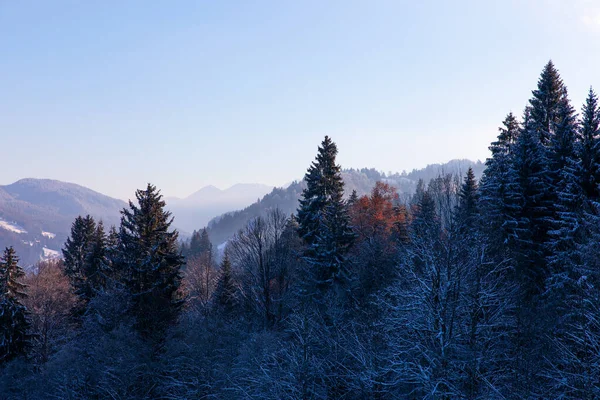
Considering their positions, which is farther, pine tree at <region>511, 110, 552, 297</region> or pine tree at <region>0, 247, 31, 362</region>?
pine tree at <region>0, 247, 31, 362</region>

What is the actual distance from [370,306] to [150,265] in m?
15.2

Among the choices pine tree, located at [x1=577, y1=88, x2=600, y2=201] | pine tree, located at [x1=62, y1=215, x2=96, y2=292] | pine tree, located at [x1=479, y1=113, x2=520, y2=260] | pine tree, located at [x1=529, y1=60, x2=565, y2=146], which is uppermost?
pine tree, located at [x1=529, y1=60, x2=565, y2=146]

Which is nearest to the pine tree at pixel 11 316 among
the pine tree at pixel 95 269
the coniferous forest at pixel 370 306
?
the coniferous forest at pixel 370 306

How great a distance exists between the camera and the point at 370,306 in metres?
24.8

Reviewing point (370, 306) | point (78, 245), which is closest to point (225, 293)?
point (370, 306)

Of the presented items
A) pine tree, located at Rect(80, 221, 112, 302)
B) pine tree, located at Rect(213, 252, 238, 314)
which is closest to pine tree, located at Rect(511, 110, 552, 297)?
pine tree, located at Rect(213, 252, 238, 314)

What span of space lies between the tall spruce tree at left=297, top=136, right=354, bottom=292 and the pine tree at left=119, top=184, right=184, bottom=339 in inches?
394

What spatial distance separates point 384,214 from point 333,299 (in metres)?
19.6

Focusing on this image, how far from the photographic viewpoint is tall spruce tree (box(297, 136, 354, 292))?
1066 inches

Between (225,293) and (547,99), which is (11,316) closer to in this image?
(225,293)

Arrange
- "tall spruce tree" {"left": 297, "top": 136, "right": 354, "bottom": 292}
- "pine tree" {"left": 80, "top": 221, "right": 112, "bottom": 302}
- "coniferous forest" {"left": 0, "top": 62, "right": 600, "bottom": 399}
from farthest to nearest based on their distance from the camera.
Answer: "pine tree" {"left": 80, "top": 221, "right": 112, "bottom": 302} → "tall spruce tree" {"left": 297, "top": 136, "right": 354, "bottom": 292} → "coniferous forest" {"left": 0, "top": 62, "right": 600, "bottom": 399}

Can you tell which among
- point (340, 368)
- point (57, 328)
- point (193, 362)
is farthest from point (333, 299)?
point (57, 328)

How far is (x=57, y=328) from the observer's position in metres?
38.1

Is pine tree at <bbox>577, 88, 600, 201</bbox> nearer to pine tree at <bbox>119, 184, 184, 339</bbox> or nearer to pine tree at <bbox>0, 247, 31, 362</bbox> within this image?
pine tree at <bbox>119, 184, 184, 339</bbox>
